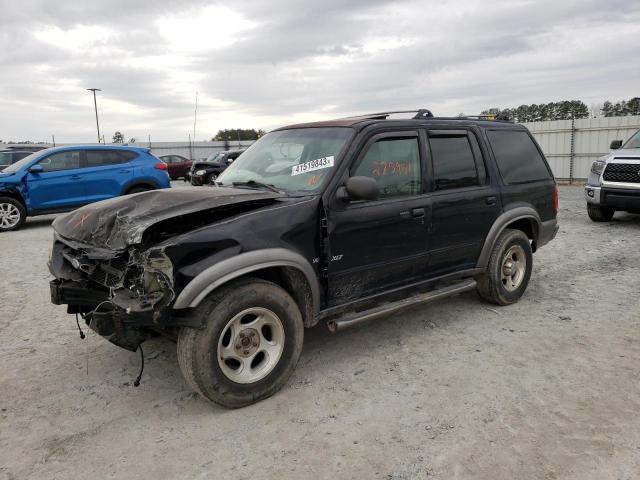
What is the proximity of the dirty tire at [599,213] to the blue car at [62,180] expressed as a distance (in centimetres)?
959

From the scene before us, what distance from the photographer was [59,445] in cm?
287

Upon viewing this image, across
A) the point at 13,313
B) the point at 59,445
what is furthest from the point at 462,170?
the point at 13,313

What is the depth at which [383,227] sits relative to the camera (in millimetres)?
3832

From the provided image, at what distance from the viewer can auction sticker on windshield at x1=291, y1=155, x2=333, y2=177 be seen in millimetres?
3701

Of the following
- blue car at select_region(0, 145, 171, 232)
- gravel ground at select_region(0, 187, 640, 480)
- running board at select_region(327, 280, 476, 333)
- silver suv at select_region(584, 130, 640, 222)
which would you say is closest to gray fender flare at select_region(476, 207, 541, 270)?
running board at select_region(327, 280, 476, 333)

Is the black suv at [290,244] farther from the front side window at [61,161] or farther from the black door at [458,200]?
the front side window at [61,161]

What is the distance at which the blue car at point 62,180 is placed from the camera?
10.2 meters

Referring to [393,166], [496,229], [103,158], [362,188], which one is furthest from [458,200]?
[103,158]

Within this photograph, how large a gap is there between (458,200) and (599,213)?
22.8 ft

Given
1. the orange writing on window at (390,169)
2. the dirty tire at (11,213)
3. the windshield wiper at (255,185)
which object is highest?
the orange writing on window at (390,169)

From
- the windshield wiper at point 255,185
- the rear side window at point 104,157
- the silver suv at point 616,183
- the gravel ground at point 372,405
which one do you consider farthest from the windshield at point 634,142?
the rear side window at point 104,157

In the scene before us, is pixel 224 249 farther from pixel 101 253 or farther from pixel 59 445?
pixel 59 445

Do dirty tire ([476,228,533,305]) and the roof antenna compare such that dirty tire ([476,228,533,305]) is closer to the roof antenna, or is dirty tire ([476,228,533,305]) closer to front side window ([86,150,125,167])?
the roof antenna

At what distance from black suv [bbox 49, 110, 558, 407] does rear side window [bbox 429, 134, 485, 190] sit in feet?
0.05
